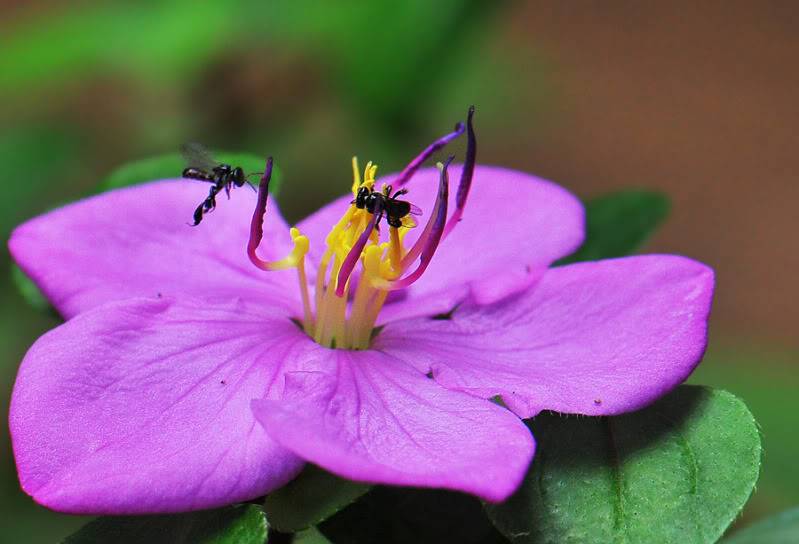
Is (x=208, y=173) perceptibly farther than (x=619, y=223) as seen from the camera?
No

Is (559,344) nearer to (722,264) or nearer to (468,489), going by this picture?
(468,489)

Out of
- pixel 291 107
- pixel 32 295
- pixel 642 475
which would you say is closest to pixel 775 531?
pixel 642 475

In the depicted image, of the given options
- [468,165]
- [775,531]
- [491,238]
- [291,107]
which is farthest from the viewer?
[291,107]

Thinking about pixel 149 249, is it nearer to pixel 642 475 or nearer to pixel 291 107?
pixel 642 475

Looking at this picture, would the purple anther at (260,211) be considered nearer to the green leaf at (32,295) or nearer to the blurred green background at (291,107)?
the green leaf at (32,295)

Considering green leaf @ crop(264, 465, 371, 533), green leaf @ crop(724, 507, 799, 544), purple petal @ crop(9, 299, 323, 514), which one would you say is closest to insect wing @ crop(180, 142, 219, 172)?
purple petal @ crop(9, 299, 323, 514)

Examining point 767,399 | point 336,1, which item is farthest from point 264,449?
point 767,399
